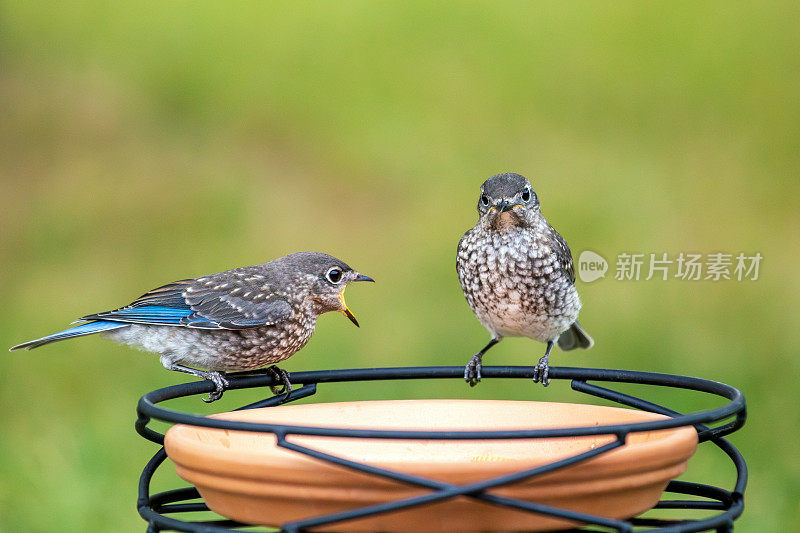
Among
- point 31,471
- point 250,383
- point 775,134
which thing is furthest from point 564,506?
point 775,134

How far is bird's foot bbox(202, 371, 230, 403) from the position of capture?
294cm

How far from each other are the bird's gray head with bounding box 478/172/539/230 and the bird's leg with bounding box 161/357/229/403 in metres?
1.02

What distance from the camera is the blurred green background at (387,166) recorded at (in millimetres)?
5230

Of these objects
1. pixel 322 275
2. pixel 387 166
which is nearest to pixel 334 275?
pixel 322 275

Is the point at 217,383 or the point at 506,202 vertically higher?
the point at 506,202

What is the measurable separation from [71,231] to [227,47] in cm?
141

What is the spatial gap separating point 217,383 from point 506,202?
1082 millimetres

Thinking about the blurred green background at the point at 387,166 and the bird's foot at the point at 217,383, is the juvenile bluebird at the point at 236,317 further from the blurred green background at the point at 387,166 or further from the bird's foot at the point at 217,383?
the blurred green background at the point at 387,166

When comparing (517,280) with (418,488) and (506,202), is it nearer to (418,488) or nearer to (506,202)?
(506,202)

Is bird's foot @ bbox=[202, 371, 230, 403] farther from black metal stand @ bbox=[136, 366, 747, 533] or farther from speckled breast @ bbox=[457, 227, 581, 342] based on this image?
speckled breast @ bbox=[457, 227, 581, 342]

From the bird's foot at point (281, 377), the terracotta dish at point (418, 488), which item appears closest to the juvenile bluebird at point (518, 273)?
the bird's foot at point (281, 377)

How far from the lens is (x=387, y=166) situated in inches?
232

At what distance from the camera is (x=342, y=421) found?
249 cm

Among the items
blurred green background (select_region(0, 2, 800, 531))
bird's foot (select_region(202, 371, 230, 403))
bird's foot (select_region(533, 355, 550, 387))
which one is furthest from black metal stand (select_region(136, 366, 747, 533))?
blurred green background (select_region(0, 2, 800, 531))
